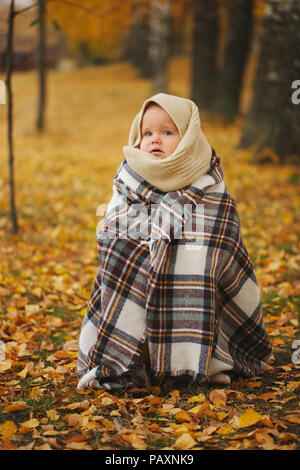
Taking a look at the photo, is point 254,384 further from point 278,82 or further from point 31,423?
point 278,82

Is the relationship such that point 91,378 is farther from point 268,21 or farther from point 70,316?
point 268,21

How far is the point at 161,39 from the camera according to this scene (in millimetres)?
13570

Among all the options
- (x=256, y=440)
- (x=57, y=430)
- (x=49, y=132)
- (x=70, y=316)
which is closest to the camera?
(x=256, y=440)

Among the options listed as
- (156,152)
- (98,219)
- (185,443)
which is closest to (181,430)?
(185,443)

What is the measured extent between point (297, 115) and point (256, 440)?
6344mm

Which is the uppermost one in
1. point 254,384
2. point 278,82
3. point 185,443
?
point 278,82

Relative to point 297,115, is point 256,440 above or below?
below

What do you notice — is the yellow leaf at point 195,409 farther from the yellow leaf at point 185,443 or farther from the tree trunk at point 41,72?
the tree trunk at point 41,72

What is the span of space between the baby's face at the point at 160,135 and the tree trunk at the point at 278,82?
17.5ft

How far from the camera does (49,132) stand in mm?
12461

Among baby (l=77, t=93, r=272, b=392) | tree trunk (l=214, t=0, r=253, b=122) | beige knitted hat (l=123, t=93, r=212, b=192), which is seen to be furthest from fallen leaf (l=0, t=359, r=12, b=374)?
tree trunk (l=214, t=0, r=253, b=122)

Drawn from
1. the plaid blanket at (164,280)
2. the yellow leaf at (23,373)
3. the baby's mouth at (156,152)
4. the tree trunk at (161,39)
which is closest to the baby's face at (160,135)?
the baby's mouth at (156,152)

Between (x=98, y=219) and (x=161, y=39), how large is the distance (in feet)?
29.2

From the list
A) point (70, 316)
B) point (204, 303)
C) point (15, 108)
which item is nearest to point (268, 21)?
point (70, 316)
